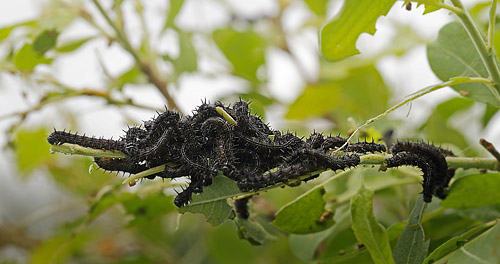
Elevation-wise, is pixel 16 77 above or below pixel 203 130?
above

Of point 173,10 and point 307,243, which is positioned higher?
point 173,10

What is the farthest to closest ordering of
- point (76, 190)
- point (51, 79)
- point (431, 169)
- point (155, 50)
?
point (76, 190)
point (155, 50)
point (51, 79)
point (431, 169)

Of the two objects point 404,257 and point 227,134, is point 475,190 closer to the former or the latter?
point 404,257

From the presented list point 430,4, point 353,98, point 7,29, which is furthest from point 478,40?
point 7,29

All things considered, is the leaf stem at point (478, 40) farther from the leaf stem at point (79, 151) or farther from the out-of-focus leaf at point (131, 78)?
the out-of-focus leaf at point (131, 78)

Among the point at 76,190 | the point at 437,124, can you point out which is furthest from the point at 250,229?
the point at 76,190

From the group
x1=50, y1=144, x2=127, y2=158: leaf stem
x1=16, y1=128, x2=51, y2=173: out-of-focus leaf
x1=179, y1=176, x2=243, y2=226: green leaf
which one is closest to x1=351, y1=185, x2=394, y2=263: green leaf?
x1=179, y1=176, x2=243, y2=226: green leaf

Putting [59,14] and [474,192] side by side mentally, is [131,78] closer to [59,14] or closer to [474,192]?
[59,14]
